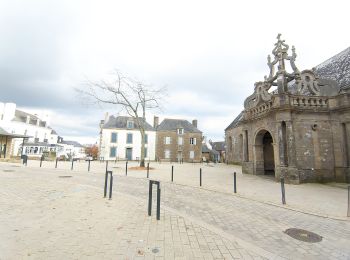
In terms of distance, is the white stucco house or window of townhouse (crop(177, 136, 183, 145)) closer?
window of townhouse (crop(177, 136, 183, 145))

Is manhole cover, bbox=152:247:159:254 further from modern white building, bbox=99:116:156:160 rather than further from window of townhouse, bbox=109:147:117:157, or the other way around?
window of townhouse, bbox=109:147:117:157

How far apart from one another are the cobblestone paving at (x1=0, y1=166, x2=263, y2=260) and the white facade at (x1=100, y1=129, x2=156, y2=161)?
30753mm

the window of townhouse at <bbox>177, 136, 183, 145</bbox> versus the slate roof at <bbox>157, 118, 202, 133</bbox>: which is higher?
the slate roof at <bbox>157, 118, 202, 133</bbox>

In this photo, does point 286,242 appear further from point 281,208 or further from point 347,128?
point 347,128

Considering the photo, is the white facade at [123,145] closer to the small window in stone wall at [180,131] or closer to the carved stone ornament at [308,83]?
the small window in stone wall at [180,131]

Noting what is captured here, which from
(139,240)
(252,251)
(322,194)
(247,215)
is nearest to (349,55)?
(322,194)

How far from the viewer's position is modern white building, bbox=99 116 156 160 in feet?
120

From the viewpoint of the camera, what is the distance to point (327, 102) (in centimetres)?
1293

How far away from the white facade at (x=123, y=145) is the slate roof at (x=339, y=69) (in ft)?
90.0

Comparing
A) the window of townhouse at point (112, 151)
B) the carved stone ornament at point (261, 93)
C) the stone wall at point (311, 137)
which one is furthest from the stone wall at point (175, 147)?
the stone wall at point (311, 137)

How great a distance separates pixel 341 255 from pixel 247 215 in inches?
93.1

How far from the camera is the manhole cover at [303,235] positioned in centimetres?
442

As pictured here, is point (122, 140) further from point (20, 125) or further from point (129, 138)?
point (20, 125)

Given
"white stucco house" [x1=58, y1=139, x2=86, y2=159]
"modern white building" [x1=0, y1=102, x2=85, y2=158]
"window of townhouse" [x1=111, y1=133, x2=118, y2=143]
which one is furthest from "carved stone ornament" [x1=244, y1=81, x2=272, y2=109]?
"white stucco house" [x1=58, y1=139, x2=86, y2=159]
